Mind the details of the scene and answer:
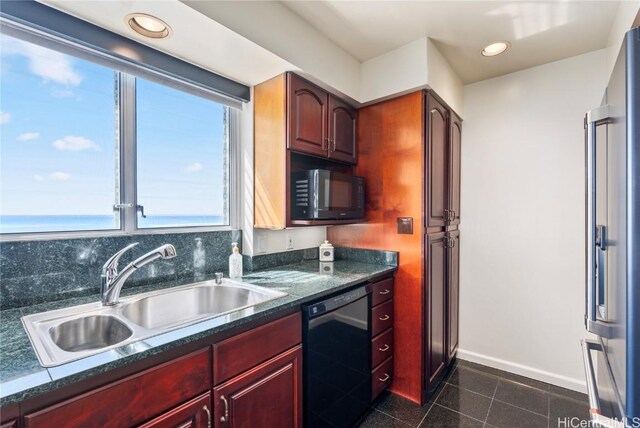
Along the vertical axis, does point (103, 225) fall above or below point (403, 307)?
above

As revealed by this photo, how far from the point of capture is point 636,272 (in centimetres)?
75

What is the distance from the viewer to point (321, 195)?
191 centimetres

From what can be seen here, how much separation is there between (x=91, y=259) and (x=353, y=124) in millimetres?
1876

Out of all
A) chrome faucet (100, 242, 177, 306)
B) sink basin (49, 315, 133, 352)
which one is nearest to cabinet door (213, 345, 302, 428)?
sink basin (49, 315, 133, 352)

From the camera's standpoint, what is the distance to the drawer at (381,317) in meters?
1.96

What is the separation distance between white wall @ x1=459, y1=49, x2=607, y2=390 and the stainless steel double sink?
1.96 m

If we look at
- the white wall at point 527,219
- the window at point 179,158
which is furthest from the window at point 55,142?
the white wall at point 527,219

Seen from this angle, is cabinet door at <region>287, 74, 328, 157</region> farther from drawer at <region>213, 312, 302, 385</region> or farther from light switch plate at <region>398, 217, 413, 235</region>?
drawer at <region>213, 312, 302, 385</region>

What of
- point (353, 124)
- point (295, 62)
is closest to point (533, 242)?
point (353, 124)

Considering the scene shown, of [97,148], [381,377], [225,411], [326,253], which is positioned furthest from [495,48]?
[225,411]

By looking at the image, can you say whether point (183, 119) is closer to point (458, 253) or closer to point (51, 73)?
point (51, 73)

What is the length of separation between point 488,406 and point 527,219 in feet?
4.57

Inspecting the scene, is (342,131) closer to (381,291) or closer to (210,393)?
(381,291)

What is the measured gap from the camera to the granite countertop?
2.40ft
